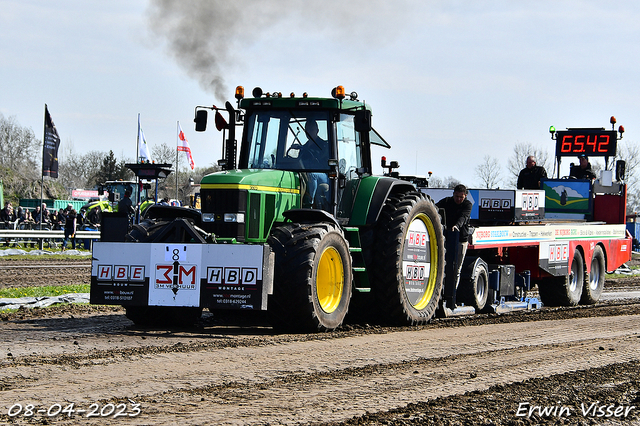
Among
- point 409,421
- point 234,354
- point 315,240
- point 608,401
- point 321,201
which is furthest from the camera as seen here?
point 321,201

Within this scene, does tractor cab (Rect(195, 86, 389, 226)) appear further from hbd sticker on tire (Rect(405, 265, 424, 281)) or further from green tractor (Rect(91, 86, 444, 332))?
Answer: hbd sticker on tire (Rect(405, 265, 424, 281))

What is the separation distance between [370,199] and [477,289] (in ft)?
10.0

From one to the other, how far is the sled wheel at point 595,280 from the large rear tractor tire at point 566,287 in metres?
0.27

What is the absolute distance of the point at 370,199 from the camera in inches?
398

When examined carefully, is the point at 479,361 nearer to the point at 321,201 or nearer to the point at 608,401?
the point at 608,401

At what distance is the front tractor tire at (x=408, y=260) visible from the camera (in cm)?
999

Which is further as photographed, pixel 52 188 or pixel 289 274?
pixel 52 188

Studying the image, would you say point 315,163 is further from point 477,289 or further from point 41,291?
point 41,291

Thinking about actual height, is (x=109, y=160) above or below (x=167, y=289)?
above

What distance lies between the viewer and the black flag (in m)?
27.1

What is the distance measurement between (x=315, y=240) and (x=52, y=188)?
5798 cm

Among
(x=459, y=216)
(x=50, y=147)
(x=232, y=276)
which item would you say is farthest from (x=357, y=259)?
(x=50, y=147)

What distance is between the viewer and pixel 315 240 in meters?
8.66

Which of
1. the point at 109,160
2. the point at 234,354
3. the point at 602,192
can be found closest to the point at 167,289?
the point at 234,354
